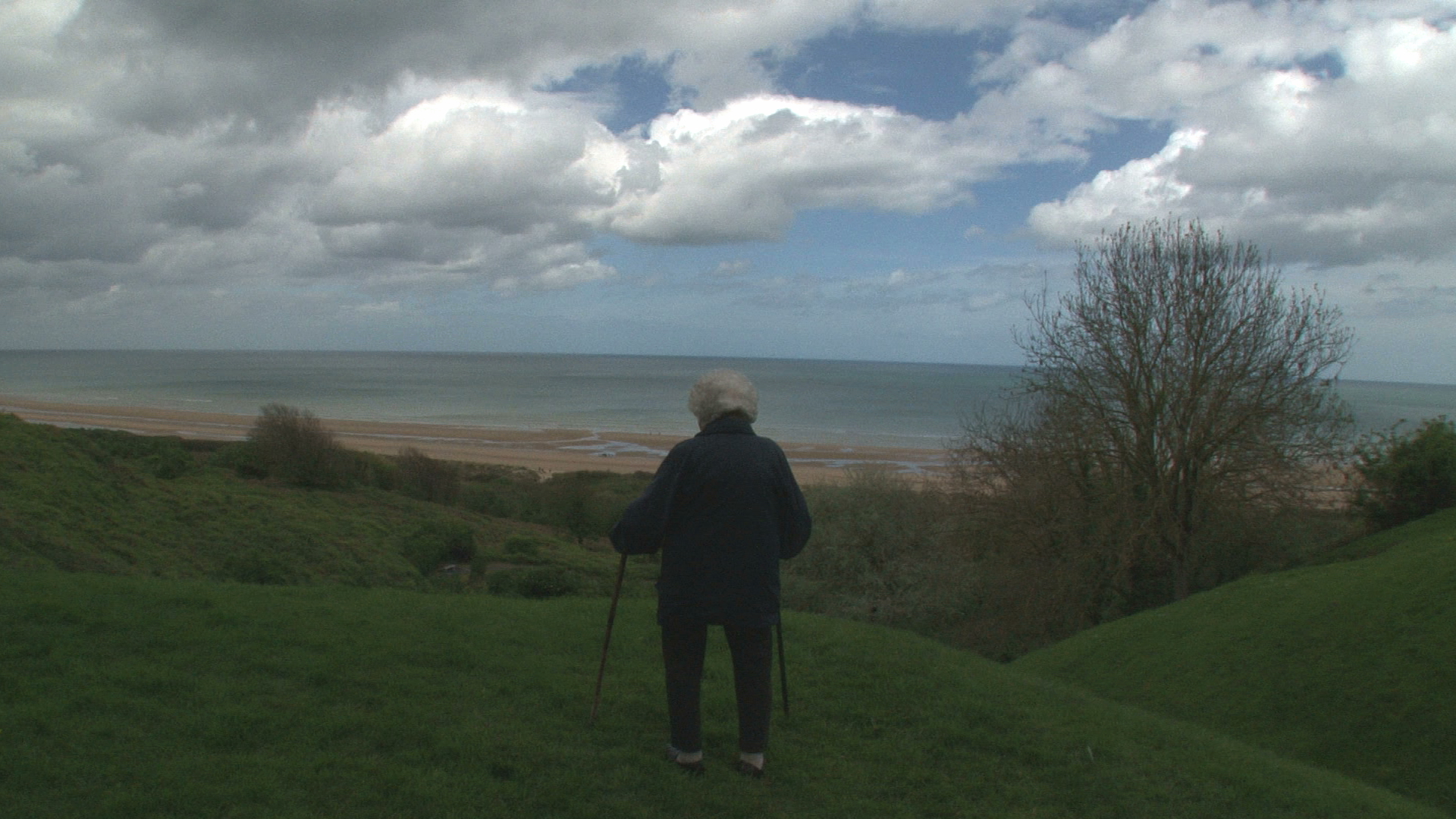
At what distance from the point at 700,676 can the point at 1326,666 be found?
6.05m

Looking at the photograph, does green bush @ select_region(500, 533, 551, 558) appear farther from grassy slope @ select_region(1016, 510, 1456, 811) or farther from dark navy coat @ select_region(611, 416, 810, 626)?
dark navy coat @ select_region(611, 416, 810, 626)

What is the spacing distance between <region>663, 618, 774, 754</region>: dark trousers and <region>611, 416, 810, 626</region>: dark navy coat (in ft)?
0.34

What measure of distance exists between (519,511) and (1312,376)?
24.7 m

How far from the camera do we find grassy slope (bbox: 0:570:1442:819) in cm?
397

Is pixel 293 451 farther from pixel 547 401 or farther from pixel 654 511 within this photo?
pixel 547 401

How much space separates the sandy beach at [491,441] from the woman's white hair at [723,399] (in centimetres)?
3197

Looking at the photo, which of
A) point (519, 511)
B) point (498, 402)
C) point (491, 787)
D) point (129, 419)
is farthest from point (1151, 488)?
point (498, 402)

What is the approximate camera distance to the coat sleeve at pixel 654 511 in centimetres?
432

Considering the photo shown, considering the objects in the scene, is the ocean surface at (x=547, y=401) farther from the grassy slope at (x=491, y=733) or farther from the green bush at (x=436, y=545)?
the grassy slope at (x=491, y=733)

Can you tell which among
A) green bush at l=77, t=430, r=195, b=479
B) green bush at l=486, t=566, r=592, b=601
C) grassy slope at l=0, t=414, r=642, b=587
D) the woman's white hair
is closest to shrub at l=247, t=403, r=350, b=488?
grassy slope at l=0, t=414, r=642, b=587

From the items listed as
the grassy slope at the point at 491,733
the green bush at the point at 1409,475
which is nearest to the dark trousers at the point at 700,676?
the grassy slope at the point at 491,733

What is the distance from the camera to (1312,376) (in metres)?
15.1

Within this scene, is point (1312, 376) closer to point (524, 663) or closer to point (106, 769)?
point (524, 663)

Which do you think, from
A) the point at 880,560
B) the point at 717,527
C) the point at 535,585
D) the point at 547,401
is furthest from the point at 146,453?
the point at 547,401
